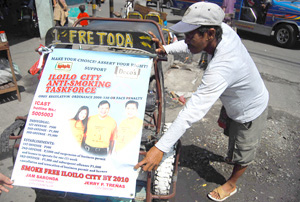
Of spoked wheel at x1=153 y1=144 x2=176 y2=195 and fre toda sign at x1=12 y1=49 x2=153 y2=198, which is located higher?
fre toda sign at x1=12 y1=49 x2=153 y2=198

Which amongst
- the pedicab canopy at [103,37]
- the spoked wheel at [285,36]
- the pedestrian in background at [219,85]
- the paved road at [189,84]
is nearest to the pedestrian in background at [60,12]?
the paved road at [189,84]

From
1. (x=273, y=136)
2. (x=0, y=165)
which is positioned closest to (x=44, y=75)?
(x=0, y=165)

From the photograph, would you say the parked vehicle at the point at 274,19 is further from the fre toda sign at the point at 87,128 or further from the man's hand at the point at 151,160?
the man's hand at the point at 151,160

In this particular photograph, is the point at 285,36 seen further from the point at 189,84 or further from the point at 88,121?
the point at 88,121

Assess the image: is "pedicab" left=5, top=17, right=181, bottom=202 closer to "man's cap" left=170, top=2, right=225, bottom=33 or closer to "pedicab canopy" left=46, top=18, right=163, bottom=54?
"pedicab canopy" left=46, top=18, right=163, bottom=54

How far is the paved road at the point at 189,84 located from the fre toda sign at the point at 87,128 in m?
1.23

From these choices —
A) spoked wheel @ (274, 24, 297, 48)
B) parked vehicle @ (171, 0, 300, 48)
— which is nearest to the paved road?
spoked wheel @ (274, 24, 297, 48)

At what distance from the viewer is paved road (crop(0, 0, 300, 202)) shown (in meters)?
2.85

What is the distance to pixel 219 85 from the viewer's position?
1.80 metres

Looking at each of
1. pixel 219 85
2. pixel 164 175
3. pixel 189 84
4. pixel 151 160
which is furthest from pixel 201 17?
pixel 189 84

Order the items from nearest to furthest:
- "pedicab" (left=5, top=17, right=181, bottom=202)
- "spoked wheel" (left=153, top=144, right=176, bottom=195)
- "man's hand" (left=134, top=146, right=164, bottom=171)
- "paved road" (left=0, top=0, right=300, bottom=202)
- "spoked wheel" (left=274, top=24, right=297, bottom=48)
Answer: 1. "man's hand" (left=134, top=146, right=164, bottom=171)
2. "pedicab" (left=5, top=17, right=181, bottom=202)
3. "spoked wheel" (left=153, top=144, right=176, bottom=195)
4. "paved road" (left=0, top=0, right=300, bottom=202)
5. "spoked wheel" (left=274, top=24, right=297, bottom=48)

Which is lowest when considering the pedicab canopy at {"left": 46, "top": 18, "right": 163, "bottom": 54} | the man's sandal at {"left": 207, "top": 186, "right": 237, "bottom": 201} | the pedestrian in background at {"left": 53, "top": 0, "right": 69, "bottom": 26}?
the man's sandal at {"left": 207, "top": 186, "right": 237, "bottom": 201}

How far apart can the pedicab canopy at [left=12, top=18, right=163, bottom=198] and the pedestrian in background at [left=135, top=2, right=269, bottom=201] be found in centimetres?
21

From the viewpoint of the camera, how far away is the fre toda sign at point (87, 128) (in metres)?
1.73
